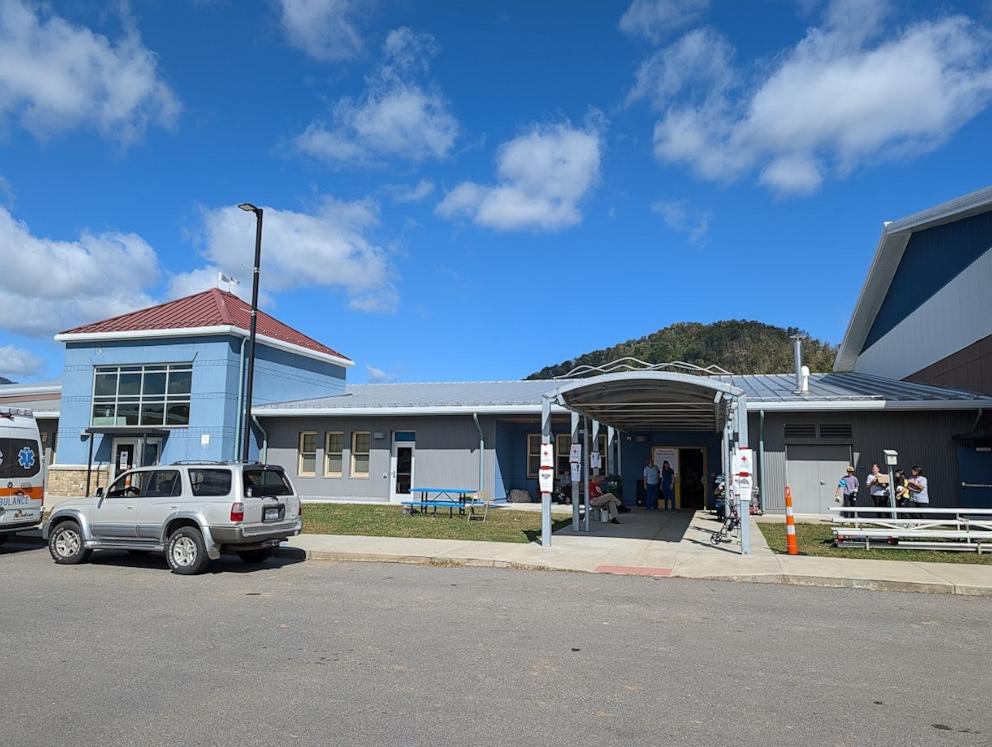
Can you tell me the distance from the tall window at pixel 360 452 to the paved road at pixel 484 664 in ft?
51.0

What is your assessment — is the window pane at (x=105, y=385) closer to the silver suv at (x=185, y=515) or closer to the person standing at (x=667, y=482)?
the silver suv at (x=185, y=515)

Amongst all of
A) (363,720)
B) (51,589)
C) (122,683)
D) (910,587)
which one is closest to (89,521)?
(51,589)

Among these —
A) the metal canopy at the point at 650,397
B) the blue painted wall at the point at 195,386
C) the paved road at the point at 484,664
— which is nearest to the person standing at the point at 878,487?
the metal canopy at the point at 650,397

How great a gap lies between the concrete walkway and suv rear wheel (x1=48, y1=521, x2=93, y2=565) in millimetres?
3398

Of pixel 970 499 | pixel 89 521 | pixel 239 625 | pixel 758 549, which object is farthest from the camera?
pixel 970 499

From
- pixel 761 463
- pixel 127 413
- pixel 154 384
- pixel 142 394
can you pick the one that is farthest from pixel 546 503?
pixel 127 413

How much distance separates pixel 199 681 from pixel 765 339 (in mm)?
77951

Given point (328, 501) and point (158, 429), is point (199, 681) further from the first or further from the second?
point (158, 429)

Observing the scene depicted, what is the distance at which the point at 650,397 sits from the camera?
50.7ft

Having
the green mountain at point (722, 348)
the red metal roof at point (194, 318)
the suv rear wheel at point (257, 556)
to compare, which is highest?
the green mountain at point (722, 348)

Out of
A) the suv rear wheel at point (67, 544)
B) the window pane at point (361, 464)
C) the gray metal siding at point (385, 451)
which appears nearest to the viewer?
the suv rear wheel at point (67, 544)

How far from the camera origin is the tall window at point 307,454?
26641 millimetres

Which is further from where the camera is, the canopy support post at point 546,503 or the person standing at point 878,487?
the person standing at point 878,487

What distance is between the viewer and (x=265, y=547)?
1242 cm
